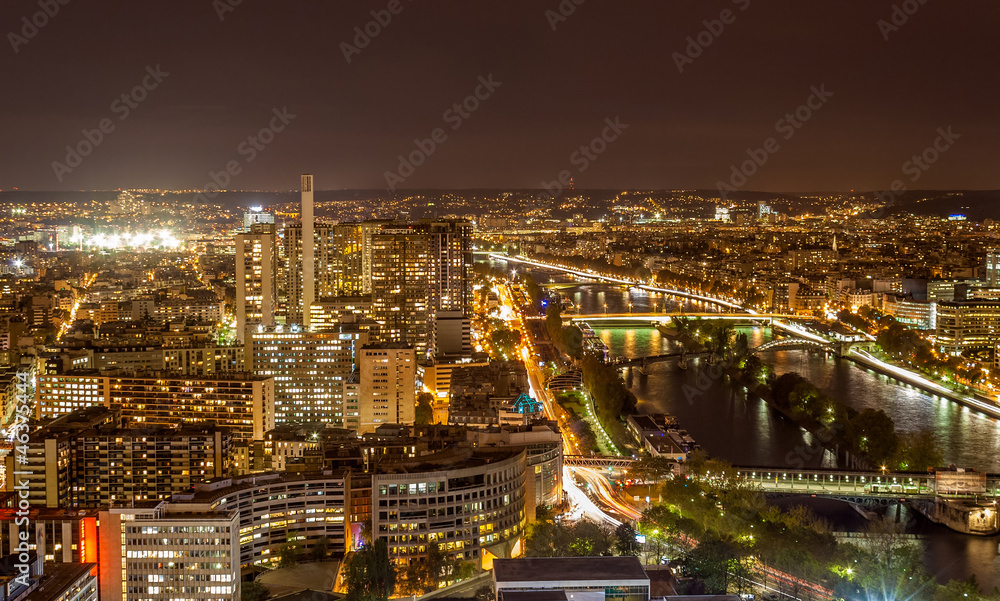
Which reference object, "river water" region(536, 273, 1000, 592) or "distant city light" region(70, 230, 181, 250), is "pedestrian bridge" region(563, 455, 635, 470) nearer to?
"river water" region(536, 273, 1000, 592)

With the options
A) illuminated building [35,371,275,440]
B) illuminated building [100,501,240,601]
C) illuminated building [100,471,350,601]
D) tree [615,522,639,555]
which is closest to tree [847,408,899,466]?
tree [615,522,639,555]

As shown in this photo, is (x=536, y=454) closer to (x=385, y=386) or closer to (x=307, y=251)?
(x=385, y=386)

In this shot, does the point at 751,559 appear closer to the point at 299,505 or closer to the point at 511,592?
the point at 511,592

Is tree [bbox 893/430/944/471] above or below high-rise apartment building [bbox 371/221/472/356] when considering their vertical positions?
below

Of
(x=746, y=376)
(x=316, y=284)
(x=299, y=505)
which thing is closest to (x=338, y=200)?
(x=316, y=284)

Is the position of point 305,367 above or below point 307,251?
below

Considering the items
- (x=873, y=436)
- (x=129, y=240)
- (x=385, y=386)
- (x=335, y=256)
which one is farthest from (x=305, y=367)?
(x=129, y=240)
